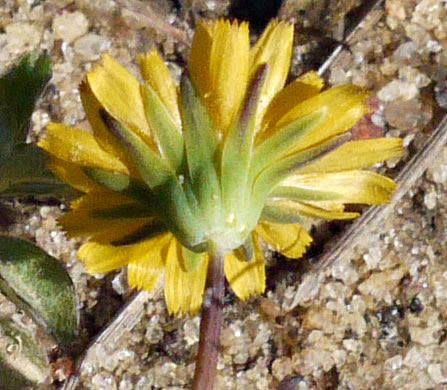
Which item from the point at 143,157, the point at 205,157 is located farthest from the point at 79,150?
the point at 205,157

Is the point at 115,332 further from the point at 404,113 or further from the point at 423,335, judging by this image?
the point at 404,113

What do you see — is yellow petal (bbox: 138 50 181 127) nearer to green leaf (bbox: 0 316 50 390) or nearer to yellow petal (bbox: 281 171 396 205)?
yellow petal (bbox: 281 171 396 205)

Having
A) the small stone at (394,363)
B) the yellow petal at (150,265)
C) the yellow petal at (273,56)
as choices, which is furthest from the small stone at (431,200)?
the yellow petal at (150,265)

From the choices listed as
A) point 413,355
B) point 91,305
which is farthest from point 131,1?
point 413,355

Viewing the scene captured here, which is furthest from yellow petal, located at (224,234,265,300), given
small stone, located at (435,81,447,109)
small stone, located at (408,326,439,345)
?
small stone, located at (435,81,447,109)

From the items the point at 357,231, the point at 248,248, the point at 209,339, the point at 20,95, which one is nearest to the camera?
the point at 209,339

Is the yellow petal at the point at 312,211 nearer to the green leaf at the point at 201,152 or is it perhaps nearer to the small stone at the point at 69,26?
the green leaf at the point at 201,152
